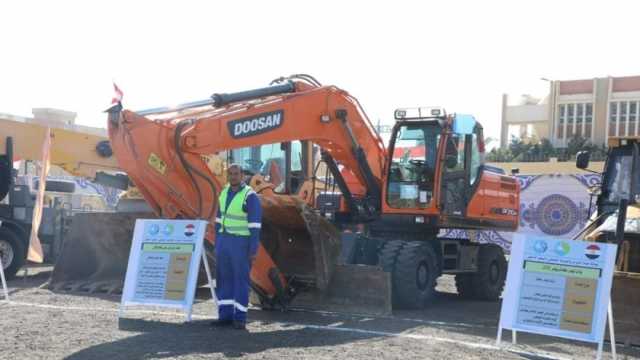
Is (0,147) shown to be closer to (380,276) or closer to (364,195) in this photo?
(364,195)

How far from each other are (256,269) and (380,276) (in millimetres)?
1602

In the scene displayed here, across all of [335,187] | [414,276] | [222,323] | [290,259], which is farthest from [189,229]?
[335,187]

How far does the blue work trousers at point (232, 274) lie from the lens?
909cm

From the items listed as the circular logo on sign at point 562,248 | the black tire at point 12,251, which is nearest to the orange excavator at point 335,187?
the circular logo on sign at point 562,248

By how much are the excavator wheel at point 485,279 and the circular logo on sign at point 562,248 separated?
5.60 m

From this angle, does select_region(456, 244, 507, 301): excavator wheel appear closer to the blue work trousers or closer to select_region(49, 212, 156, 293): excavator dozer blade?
select_region(49, 212, 156, 293): excavator dozer blade

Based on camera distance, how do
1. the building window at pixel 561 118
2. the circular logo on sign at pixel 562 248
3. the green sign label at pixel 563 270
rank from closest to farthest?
the green sign label at pixel 563 270 < the circular logo on sign at pixel 562 248 < the building window at pixel 561 118

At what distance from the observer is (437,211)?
1223 cm

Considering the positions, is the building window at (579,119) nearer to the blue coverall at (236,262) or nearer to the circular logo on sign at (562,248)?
the circular logo on sign at (562,248)

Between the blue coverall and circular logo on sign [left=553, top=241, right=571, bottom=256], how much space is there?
319cm

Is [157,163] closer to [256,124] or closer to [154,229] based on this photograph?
[154,229]

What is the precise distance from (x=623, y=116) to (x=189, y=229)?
54066mm

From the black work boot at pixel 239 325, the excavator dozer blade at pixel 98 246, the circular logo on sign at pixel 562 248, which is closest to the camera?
the circular logo on sign at pixel 562 248

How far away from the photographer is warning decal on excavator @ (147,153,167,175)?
963 centimetres
